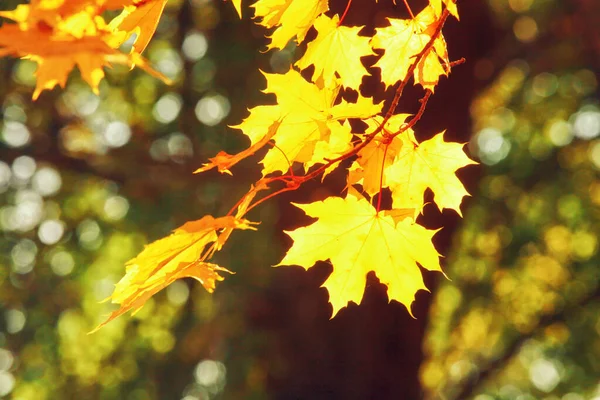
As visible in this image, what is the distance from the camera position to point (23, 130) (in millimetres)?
5828

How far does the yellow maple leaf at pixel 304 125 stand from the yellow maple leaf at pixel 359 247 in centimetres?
12

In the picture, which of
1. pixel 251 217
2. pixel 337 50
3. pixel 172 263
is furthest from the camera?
pixel 251 217

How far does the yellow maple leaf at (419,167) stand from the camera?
1486 millimetres

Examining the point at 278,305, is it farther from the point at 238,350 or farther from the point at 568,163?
the point at 568,163

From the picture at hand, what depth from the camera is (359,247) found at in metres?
1.48

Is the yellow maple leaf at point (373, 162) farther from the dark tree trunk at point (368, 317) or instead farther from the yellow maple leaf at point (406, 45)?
the dark tree trunk at point (368, 317)

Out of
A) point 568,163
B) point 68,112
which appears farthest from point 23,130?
point 568,163

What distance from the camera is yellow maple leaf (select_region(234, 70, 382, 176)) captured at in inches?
55.2

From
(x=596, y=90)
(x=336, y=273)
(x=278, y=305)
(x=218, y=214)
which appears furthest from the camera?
(x=596, y=90)

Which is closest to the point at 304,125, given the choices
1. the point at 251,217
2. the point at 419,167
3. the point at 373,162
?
the point at 373,162

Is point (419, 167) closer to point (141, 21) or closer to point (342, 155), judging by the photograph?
point (342, 155)

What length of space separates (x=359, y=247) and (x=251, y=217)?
3266 millimetres

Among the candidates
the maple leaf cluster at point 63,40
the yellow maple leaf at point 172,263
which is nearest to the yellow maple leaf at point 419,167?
the yellow maple leaf at point 172,263

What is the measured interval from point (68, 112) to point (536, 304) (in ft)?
17.0
